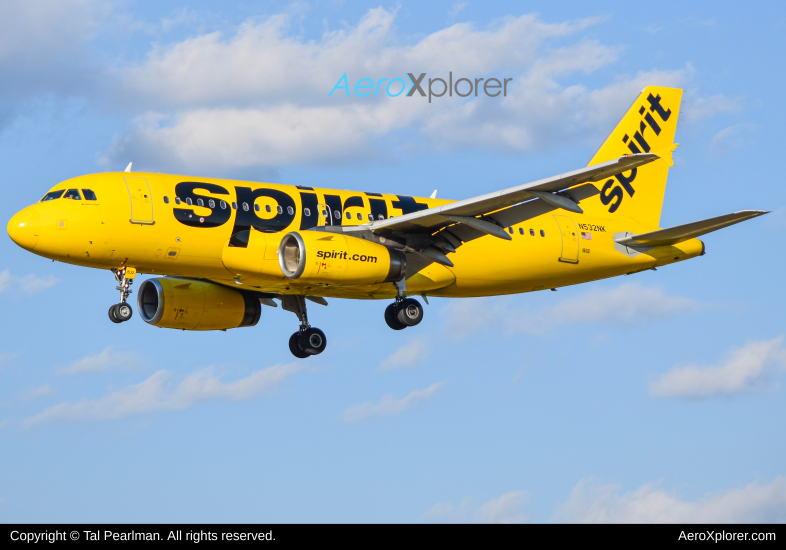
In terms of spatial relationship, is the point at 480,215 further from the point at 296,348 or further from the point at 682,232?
the point at 296,348

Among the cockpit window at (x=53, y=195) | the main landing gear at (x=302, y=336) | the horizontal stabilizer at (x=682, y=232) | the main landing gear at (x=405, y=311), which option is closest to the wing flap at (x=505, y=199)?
the main landing gear at (x=405, y=311)

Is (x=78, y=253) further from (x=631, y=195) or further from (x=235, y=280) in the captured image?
(x=631, y=195)

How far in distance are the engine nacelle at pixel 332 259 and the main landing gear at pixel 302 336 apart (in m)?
6.06

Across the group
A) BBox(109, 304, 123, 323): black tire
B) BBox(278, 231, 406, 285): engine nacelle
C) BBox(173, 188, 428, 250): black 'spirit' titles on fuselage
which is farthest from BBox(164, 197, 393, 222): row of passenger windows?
BBox(109, 304, 123, 323): black tire

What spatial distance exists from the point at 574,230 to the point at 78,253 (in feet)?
59.7

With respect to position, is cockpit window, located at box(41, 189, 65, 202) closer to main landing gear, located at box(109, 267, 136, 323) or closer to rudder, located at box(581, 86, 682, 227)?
main landing gear, located at box(109, 267, 136, 323)

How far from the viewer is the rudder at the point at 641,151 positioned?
44.6 meters

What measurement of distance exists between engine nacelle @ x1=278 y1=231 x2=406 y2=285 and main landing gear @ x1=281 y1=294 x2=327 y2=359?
238 inches

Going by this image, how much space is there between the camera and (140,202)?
34.9 meters

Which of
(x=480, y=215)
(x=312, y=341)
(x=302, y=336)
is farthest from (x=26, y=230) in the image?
(x=480, y=215)

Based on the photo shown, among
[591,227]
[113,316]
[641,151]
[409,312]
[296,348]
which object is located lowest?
[113,316]

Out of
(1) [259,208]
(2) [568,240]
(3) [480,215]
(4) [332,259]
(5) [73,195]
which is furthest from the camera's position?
(2) [568,240]

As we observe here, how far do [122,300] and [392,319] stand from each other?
9465 mm

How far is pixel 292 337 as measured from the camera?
4247cm
